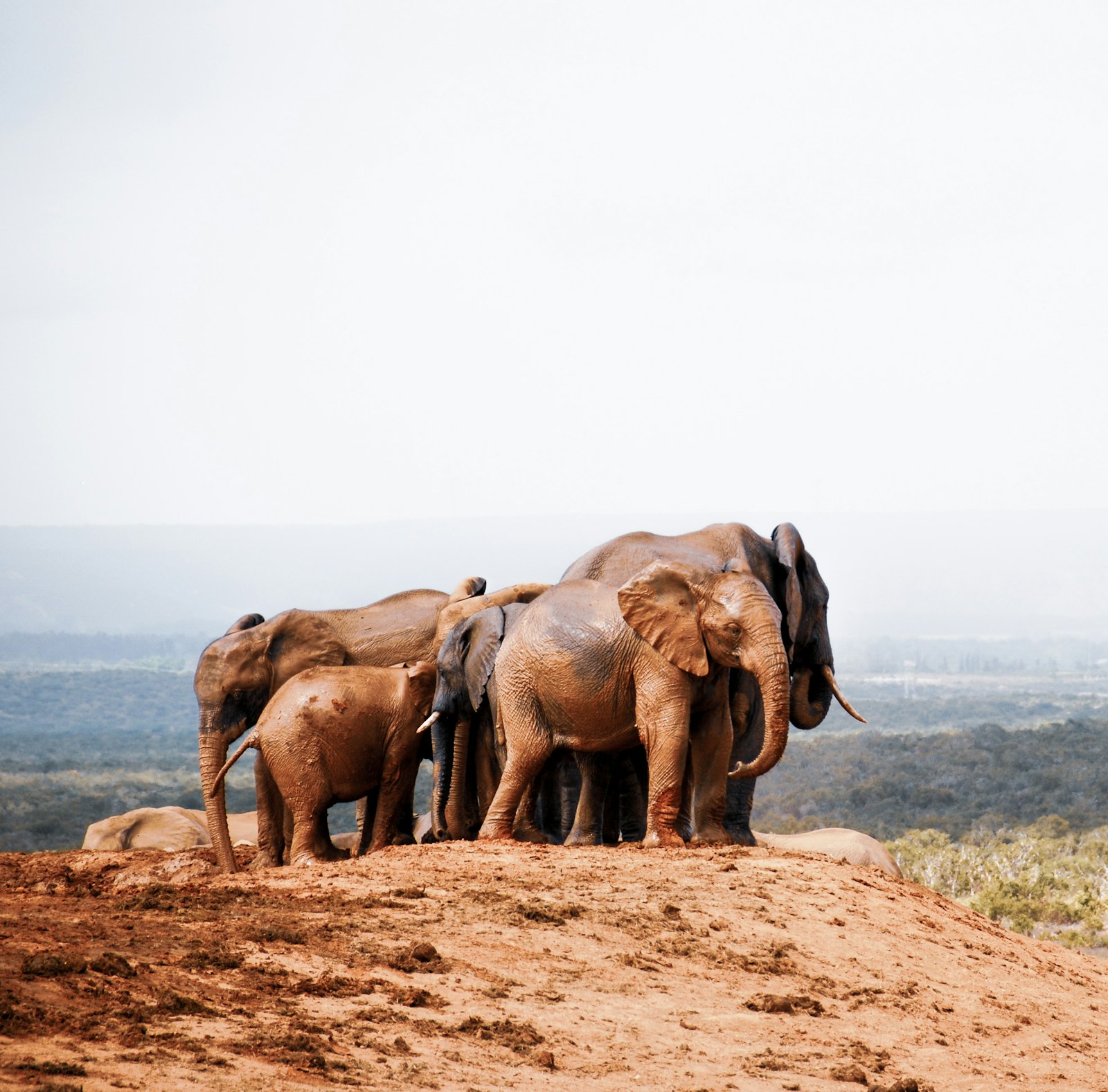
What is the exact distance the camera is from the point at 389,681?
13.3 metres

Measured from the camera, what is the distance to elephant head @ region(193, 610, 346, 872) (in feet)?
48.8

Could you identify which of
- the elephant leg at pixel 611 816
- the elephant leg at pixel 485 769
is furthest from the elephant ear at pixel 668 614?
the elephant leg at pixel 485 769

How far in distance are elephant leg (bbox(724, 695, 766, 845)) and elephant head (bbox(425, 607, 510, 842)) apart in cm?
203

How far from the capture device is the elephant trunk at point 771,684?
1109 centimetres

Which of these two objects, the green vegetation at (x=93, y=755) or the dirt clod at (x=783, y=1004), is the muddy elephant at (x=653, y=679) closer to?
the dirt clod at (x=783, y=1004)

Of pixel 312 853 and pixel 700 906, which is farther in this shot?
pixel 312 853

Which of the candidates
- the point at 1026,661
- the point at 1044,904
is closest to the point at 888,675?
the point at 1026,661

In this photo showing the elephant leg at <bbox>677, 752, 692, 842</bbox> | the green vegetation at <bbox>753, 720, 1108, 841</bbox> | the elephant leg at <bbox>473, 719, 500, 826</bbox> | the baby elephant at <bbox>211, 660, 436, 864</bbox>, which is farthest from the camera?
the green vegetation at <bbox>753, 720, 1108, 841</bbox>

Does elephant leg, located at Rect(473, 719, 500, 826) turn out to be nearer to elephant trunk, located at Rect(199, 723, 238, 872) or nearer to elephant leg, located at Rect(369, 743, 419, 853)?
elephant leg, located at Rect(369, 743, 419, 853)

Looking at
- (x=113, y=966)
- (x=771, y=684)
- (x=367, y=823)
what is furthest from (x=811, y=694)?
(x=113, y=966)

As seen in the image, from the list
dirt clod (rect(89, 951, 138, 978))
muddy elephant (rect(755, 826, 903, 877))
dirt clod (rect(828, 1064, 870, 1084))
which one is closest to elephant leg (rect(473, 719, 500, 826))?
muddy elephant (rect(755, 826, 903, 877))

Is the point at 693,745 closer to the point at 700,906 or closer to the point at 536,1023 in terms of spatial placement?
the point at 700,906

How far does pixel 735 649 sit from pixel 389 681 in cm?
321

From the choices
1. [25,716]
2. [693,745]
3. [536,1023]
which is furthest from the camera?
[25,716]
